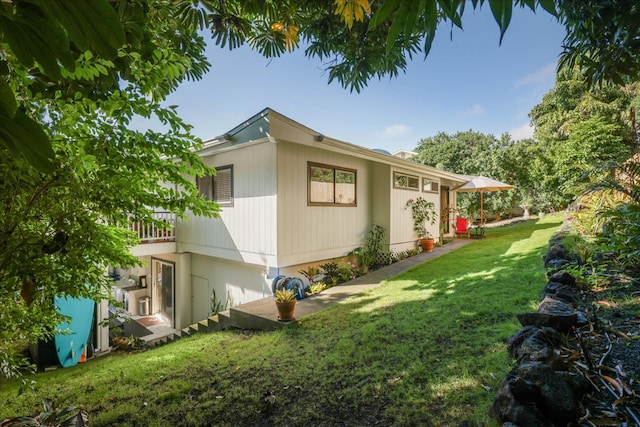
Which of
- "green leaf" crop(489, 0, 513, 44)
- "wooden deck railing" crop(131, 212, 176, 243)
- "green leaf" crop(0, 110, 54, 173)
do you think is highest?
Answer: "green leaf" crop(489, 0, 513, 44)

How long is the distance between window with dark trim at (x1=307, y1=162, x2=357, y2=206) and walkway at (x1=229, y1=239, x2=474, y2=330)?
2142 mm

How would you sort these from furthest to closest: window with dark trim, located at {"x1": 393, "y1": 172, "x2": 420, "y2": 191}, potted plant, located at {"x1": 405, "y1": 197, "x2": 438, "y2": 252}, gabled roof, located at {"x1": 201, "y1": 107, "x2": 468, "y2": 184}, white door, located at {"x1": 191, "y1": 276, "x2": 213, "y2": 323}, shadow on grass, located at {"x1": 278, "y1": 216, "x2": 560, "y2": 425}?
potted plant, located at {"x1": 405, "y1": 197, "x2": 438, "y2": 252} → window with dark trim, located at {"x1": 393, "y1": 172, "x2": 420, "y2": 191} → white door, located at {"x1": 191, "y1": 276, "x2": 213, "y2": 323} → gabled roof, located at {"x1": 201, "y1": 107, "x2": 468, "y2": 184} → shadow on grass, located at {"x1": 278, "y1": 216, "x2": 560, "y2": 425}

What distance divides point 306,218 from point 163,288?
646 cm

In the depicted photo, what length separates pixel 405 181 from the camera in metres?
9.88

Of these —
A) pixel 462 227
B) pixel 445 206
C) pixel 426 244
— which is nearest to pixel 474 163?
pixel 445 206

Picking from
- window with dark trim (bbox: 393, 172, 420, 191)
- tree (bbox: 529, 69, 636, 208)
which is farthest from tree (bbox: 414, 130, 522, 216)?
window with dark trim (bbox: 393, 172, 420, 191)

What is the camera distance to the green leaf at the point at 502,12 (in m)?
0.65

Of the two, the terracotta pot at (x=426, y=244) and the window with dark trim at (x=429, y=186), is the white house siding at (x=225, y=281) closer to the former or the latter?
the terracotta pot at (x=426, y=244)

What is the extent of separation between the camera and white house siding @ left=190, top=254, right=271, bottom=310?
24.6ft

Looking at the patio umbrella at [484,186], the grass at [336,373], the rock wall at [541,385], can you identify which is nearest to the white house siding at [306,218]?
the grass at [336,373]

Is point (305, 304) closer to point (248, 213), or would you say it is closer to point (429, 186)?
point (248, 213)

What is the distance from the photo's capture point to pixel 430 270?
7.47m

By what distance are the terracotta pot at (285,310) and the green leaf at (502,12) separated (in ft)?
15.1

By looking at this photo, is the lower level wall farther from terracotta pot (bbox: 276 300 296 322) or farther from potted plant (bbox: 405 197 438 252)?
potted plant (bbox: 405 197 438 252)
